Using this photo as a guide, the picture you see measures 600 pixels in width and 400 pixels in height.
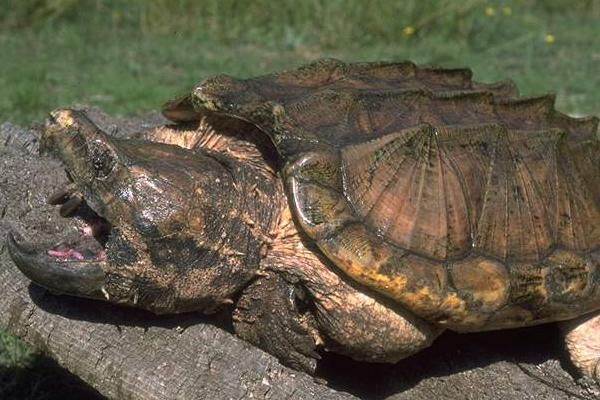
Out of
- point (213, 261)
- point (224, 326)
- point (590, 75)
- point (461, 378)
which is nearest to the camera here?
point (213, 261)

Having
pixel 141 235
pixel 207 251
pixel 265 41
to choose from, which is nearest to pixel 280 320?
pixel 207 251

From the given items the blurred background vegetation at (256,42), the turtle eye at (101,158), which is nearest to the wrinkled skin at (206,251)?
the turtle eye at (101,158)

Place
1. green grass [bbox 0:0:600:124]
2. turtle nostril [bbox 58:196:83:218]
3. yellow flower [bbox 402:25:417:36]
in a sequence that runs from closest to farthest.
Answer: turtle nostril [bbox 58:196:83:218]
green grass [bbox 0:0:600:124]
yellow flower [bbox 402:25:417:36]

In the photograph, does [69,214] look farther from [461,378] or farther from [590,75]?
[590,75]

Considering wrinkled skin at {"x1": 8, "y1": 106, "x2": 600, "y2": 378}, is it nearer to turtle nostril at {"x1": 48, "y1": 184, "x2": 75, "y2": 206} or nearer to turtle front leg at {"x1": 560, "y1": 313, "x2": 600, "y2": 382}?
turtle nostril at {"x1": 48, "y1": 184, "x2": 75, "y2": 206}

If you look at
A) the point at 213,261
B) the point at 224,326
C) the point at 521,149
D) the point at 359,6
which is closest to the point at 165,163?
the point at 213,261

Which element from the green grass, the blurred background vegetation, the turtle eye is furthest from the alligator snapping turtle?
the green grass
